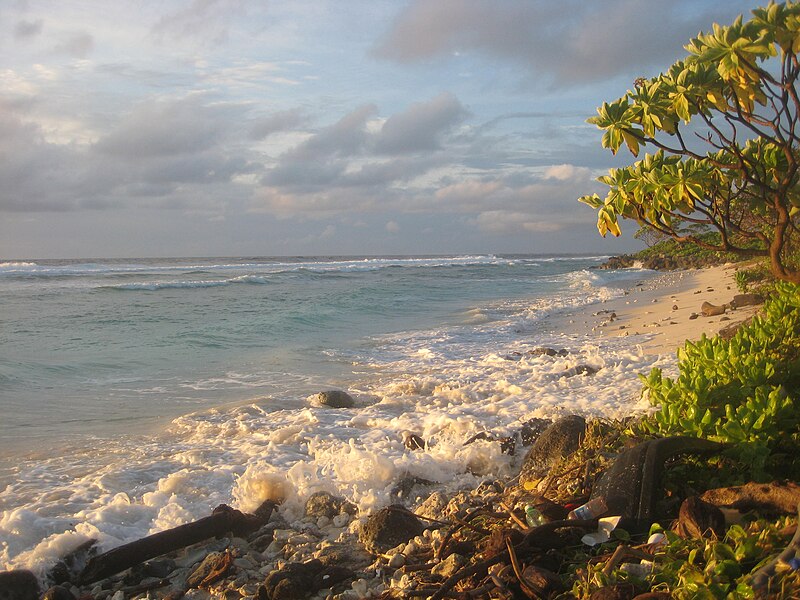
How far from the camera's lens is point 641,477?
3174mm

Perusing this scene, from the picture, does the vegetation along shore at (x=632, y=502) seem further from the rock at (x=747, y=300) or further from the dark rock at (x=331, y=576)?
the rock at (x=747, y=300)

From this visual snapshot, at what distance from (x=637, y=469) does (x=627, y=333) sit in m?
10.8

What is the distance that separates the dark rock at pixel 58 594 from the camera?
4.07 meters

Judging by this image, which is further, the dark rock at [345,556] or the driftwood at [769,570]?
the dark rock at [345,556]

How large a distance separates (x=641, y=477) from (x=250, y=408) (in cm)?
659

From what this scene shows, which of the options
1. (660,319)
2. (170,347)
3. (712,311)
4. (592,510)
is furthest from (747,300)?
(170,347)

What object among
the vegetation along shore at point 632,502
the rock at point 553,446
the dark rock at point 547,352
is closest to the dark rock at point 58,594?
the vegetation along shore at point 632,502

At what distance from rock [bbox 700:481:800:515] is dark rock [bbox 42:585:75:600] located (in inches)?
155

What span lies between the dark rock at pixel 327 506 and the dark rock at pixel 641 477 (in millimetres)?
2378

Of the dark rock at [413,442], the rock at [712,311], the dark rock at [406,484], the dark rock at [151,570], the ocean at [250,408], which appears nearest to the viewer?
the dark rock at [151,570]

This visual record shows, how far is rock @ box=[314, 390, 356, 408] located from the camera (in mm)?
8797

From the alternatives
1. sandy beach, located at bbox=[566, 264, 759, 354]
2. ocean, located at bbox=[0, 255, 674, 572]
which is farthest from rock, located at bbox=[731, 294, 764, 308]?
ocean, located at bbox=[0, 255, 674, 572]

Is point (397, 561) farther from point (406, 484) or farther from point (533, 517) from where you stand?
point (406, 484)

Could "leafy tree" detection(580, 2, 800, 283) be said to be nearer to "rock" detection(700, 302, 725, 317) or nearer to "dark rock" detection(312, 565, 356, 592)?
"dark rock" detection(312, 565, 356, 592)
